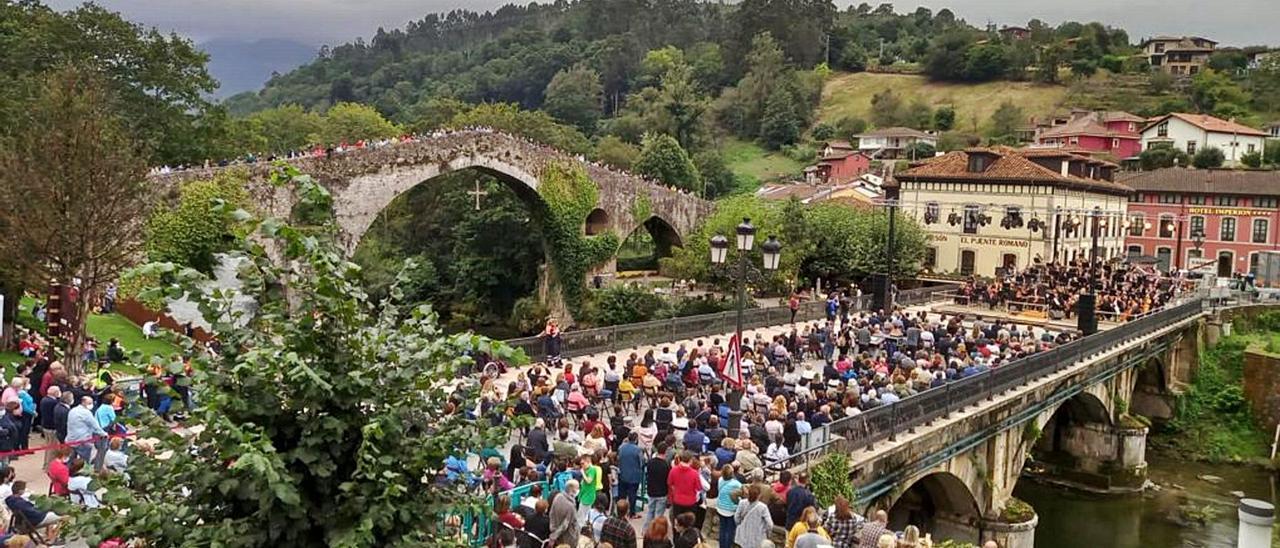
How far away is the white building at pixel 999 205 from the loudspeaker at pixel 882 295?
500 inches

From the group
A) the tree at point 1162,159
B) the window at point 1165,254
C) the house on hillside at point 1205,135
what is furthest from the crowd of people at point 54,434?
the house on hillside at point 1205,135

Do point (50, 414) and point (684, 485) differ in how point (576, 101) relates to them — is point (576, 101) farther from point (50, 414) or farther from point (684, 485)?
point (684, 485)

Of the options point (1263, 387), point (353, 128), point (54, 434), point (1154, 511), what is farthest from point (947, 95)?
point (54, 434)

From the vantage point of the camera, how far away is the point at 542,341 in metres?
22.2

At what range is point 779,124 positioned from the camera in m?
93.0

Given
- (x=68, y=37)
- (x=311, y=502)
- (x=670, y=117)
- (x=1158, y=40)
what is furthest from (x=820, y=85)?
(x=311, y=502)

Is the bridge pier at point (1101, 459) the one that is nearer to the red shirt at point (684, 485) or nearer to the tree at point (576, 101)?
the red shirt at point (684, 485)

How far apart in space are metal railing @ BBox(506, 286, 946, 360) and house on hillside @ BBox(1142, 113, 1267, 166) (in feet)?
166

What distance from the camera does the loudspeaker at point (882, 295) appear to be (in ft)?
101

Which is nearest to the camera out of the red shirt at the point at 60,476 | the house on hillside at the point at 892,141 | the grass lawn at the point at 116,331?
the red shirt at the point at 60,476

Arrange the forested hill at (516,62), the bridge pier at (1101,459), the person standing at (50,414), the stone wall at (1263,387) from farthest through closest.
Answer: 1. the forested hill at (516,62)
2. the stone wall at (1263,387)
3. the bridge pier at (1101,459)
4. the person standing at (50,414)

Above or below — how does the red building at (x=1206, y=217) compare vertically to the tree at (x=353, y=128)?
below

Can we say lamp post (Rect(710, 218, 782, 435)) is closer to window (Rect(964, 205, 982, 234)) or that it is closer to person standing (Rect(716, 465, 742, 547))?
person standing (Rect(716, 465, 742, 547))

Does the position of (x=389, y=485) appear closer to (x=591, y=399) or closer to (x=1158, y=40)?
(x=591, y=399)
